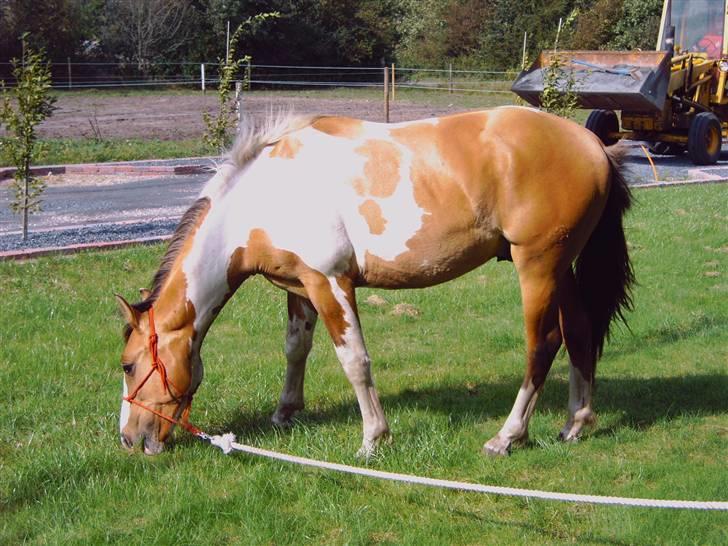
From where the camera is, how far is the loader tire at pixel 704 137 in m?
17.8

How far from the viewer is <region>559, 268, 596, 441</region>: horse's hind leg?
5324mm

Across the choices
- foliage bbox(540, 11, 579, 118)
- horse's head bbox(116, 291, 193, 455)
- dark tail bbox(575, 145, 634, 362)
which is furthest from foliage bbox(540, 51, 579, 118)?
horse's head bbox(116, 291, 193, 455)

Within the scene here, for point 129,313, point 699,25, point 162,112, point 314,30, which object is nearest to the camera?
point 129,313

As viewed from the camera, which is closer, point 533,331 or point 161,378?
point 161,378

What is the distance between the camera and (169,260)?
4.93 meters

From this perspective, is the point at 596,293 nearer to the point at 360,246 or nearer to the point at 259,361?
the point at 360,246

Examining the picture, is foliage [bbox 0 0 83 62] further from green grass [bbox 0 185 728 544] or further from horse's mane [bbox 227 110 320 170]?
horse's mane [bbox 227 110 320 170]

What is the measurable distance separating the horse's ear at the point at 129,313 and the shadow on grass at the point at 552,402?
946 mm

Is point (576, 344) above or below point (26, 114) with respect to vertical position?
below

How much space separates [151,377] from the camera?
4781mm

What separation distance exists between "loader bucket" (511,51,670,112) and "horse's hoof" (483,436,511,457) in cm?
1216

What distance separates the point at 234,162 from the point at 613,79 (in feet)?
43.7

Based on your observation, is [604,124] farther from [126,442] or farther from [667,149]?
[126,442]

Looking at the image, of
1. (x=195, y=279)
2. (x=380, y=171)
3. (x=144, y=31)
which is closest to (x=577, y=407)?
(x=380, y=171)
